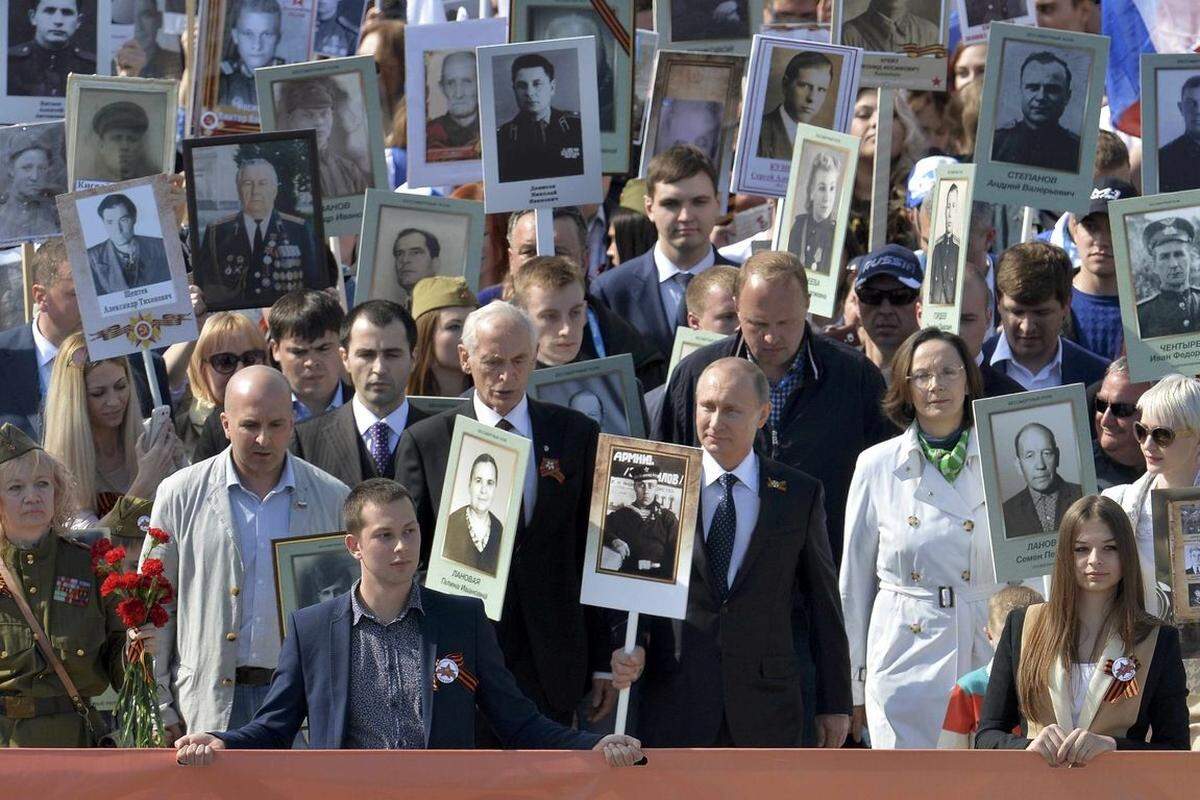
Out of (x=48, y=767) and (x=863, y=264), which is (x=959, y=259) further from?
(x=48, y=767)

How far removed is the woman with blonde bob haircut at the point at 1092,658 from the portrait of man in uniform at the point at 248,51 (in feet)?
18.7

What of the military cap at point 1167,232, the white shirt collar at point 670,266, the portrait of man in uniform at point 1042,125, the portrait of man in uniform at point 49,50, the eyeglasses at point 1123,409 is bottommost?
the eyeglasses at point 1123,409

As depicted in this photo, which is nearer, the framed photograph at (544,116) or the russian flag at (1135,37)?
the framed photograph at (544,116)

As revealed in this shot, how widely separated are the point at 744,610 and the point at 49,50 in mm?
5279

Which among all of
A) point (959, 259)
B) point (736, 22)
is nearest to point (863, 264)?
point (959, 259)

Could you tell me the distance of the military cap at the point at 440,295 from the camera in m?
9.85

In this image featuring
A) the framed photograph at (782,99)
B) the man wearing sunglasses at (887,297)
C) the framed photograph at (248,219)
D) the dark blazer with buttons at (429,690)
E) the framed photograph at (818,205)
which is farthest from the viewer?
the framed photograph at (782,99)

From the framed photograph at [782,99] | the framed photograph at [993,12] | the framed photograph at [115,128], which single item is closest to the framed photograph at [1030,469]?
the framed photograph at [782,99]

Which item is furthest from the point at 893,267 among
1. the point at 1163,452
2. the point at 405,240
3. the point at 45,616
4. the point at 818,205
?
the point at 45,616

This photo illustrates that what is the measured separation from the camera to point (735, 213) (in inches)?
488

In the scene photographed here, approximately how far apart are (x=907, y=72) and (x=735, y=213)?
1576 millimetres

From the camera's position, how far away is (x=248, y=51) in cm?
1162

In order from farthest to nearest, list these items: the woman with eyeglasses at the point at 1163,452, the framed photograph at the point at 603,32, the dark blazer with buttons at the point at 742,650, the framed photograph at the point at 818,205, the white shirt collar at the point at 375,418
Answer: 1. the framed photograph at the point at 603,32
2. the framed photograph at the point at 818,205
3. the white shirt collar at the point at 375,418
4. the woman with eyeglasses at the point at 1163,452
5. the dark blazer with buttons at the point at 742,650

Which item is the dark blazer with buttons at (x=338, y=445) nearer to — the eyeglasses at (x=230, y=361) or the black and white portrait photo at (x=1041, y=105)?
the eyeglasses at (x=230, y=361)
